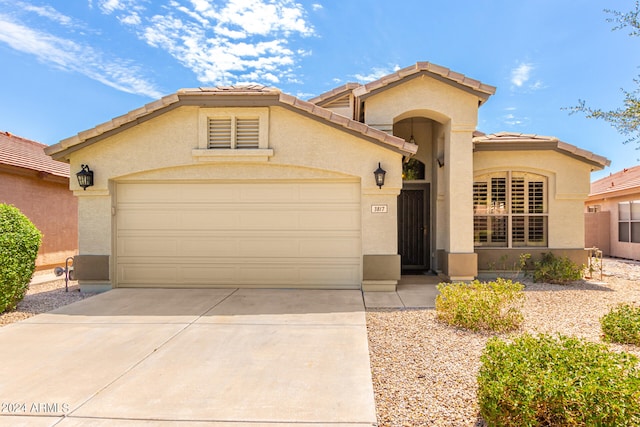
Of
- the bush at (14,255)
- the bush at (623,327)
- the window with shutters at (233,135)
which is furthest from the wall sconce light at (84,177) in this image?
the bush at (623,327)

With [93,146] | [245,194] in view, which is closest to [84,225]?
[93,146]

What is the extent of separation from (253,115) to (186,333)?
4.78 m

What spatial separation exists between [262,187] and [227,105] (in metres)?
1.94

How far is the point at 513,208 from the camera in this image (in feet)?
32.5

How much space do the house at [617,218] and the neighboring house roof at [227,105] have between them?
501 inches

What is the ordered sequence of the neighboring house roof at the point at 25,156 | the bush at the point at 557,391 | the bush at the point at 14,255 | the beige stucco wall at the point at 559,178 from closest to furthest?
the bush at the point at 557,391 → the bush at the point at 14,255 → the beige stucco wall at the point at 559,178 → the neighboring house roof at the point at 25,156

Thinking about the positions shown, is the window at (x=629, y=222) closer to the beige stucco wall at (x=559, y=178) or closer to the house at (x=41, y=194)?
the beige stucco wall at (x=559, y=178)

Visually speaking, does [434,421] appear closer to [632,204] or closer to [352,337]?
[352,337]

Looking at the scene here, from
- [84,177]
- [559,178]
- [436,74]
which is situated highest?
[436,74]

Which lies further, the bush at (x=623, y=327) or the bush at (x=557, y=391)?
the bush at (x=623, y=327)

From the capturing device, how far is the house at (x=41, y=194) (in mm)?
10719

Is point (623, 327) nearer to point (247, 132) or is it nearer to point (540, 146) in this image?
point (540, 146)

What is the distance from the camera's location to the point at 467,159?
856cm

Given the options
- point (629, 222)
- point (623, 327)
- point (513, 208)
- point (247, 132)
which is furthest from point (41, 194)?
point (629, 222)
